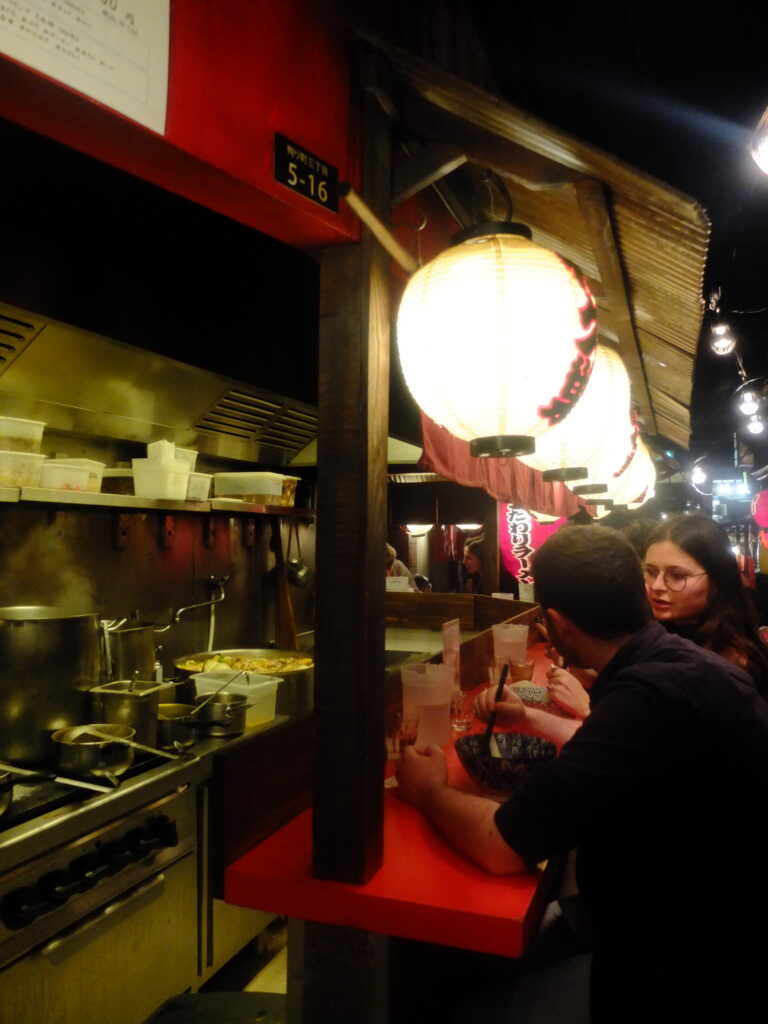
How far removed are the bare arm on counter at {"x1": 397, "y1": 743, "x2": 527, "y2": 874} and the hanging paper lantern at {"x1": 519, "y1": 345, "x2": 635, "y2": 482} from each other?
1.75 metres

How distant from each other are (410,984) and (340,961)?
0.39m

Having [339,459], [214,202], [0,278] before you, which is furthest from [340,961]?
[0,278]

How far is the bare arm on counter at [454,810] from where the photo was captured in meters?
2.13

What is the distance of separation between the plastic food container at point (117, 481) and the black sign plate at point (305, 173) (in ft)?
10.7

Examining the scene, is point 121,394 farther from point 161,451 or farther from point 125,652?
point 125,652

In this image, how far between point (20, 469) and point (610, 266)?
11.6 ft

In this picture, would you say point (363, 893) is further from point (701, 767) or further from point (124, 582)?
point (124, 582)

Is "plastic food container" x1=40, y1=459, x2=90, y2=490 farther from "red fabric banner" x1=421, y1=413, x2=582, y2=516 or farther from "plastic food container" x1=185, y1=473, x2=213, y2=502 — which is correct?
"red fabric banner" x1=421, y1=413, x2=582, y2=516

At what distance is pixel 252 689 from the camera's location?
378 cm

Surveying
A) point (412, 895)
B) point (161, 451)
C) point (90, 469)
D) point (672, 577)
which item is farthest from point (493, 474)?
point (412, 895)

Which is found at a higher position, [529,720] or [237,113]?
[237,113]

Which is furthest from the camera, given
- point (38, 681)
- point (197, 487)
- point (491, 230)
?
point (197, 487)

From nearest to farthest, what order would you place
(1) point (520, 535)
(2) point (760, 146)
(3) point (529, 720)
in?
(3) point (529, 720)
(2) point (760, 146)
(1) point (520, 535)

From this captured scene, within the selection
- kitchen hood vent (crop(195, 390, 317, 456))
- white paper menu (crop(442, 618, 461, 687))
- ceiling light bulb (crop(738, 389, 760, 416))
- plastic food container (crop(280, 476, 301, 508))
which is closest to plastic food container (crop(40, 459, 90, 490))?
kitchen hood vent (crop(195, 390, 317, 456))
